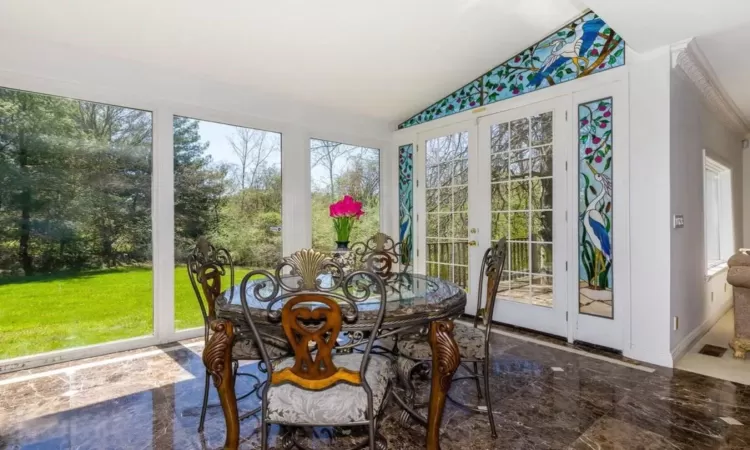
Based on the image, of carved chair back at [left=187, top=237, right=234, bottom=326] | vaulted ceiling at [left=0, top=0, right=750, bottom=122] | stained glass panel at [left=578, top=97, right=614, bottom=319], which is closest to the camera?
carved chair back at [left=187, top=237, right=234, bottom=326]

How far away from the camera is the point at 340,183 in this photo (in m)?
4.83

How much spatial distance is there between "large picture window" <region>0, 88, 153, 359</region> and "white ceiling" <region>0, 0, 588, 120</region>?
0.58 metres

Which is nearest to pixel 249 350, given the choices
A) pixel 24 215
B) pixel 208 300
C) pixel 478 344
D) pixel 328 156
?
pixel 208 300

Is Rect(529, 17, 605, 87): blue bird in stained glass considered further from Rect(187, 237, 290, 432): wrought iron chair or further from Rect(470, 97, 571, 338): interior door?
Rect(187, 237, 290, 432): wrought iron chair

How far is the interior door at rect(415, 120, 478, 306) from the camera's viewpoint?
4.37m

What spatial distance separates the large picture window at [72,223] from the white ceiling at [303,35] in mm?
576

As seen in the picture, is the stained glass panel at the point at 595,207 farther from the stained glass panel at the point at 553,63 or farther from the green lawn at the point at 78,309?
the green lawn at the point at 78,309

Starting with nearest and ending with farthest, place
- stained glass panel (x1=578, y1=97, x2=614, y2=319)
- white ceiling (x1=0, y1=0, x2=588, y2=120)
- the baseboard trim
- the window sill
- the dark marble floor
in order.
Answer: the dark marble floor, white ceiling (x1=0, y1=0, x2=588, y2=120), the baseboard trim, stained glass panel (x1=578, y1=97, x2=614, y2=319), the window sill

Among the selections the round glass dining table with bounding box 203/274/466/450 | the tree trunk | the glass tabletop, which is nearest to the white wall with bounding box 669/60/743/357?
the glass tabletop

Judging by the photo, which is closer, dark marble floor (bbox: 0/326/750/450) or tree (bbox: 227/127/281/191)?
dark marble floor (bbox: 0/326/750/450)

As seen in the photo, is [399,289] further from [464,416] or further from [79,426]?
[79,426]

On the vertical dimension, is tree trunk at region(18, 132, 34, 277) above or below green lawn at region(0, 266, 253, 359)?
above

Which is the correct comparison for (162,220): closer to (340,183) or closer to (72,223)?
(72,223)

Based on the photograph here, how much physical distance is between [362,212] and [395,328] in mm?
1523
